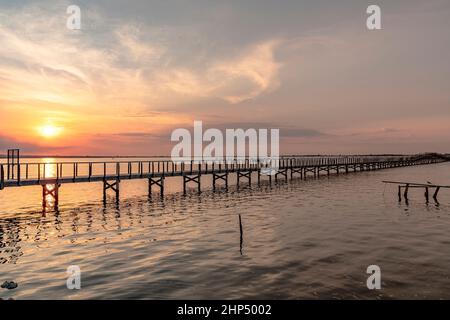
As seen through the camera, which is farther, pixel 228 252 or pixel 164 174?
pixel 164 174

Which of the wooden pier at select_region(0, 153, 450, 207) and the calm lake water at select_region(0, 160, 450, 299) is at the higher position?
the wooden pier at select_region(0, 153, 450, 207)

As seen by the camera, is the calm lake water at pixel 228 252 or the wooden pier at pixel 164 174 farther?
the wooden pier at pixel 164 174

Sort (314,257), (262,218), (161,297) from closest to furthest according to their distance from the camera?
(161,297) → (314,257) → (262,218)

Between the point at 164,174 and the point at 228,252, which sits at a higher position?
the point at 164,174

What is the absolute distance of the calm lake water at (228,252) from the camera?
11.9 m

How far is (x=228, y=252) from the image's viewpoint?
53.7 ft

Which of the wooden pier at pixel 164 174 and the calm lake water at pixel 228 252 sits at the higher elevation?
the wooden pier at pixel 164 174

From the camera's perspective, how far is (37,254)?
53.3 feet

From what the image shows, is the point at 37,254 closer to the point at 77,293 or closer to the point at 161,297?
the point at 77,293

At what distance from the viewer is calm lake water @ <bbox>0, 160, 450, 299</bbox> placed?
1192cm

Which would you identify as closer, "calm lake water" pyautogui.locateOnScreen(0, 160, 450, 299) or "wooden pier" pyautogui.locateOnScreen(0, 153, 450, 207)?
"calm lake water" pyautogui.locateOnScreen(0, 160, 450, 299)
